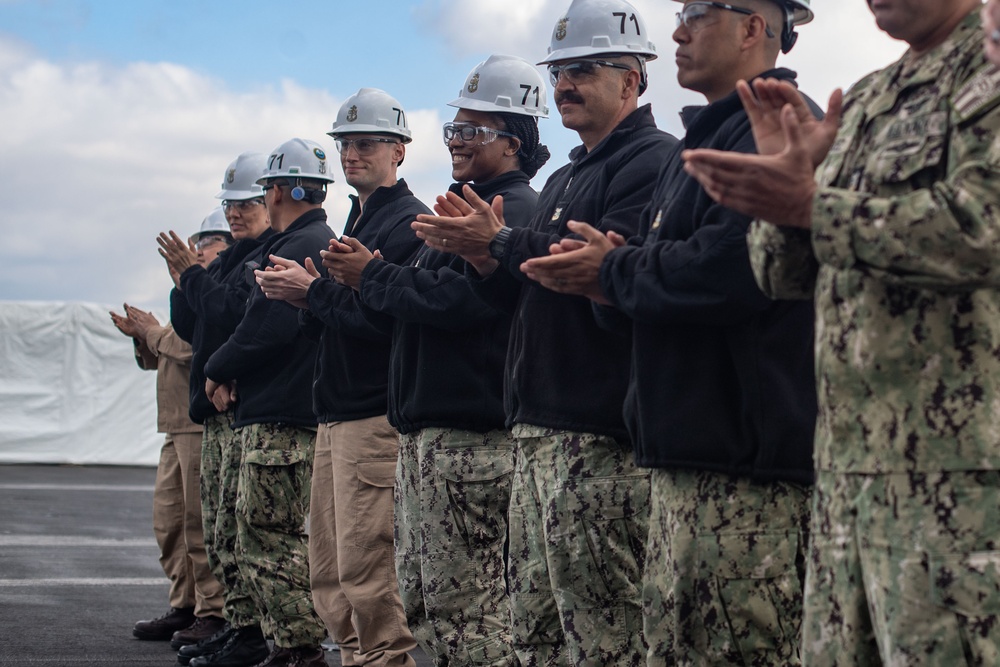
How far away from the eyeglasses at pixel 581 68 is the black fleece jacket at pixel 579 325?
0.24 metres

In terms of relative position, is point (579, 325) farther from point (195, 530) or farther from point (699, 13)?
point (195, 530)

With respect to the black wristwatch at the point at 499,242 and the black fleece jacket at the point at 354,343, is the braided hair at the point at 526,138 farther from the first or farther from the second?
the black wristwatch at the point at 499,242

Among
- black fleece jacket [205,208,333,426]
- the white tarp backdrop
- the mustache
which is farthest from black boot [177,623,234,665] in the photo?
the white tarp backdrop

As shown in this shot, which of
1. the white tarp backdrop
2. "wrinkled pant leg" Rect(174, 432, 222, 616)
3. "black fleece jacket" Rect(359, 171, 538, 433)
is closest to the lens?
"black fleece jacket" Rect(359, 171, 538, 433)

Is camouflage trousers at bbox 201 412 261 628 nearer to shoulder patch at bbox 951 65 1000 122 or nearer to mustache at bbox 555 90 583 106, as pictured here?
mustache at bbox 555 90 583 106

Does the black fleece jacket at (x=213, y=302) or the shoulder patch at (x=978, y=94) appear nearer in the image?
the shoulder patch at (x=978, y=94)

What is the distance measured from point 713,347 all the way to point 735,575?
54 centimetres

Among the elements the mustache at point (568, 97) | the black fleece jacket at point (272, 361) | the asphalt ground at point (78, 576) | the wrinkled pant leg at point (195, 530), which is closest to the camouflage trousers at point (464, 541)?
Result: the mustache at point (568, 97)

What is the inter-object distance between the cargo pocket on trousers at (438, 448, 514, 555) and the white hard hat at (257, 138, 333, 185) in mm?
2613

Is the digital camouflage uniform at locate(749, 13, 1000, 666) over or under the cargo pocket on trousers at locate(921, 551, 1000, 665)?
over

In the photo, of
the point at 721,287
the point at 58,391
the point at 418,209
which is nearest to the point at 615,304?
the point at 721,287

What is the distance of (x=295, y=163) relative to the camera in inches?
276

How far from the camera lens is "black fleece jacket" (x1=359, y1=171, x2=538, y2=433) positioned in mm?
4801

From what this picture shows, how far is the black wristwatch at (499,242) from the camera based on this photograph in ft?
13.5
